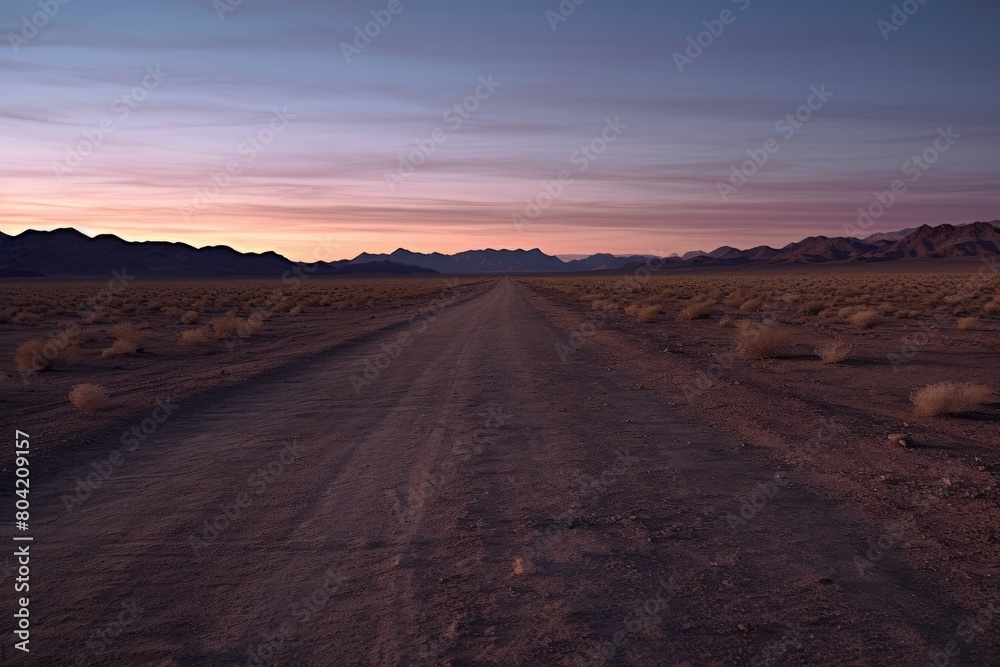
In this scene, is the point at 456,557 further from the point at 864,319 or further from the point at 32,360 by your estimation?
the point at 864,319

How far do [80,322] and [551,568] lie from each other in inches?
1233

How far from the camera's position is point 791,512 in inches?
219

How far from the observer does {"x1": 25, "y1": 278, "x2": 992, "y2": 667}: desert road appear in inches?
144

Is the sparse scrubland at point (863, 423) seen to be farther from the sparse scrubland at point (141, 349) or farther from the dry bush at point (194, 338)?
the dry bush at point (194, 338)

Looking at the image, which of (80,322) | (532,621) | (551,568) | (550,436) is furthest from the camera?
(80,322)

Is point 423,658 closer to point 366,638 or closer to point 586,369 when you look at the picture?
point 366,638

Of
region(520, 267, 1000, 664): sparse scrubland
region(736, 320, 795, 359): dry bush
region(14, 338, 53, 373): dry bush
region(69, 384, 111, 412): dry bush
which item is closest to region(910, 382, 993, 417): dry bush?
region(520, 267, 1000, 664): sparse scrubland

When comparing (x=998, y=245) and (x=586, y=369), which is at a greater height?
(x=998, y=245)

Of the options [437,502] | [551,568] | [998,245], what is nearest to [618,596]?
[551,568]

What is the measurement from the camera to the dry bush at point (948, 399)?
8.53 metres

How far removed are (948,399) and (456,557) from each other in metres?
7.27

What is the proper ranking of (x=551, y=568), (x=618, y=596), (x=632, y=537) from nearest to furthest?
(x=618, y=596), (x=551, y=568), (x=632, y=537)

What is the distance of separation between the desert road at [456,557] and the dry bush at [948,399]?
9.75ft

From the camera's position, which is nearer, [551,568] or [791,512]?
[551,568]
